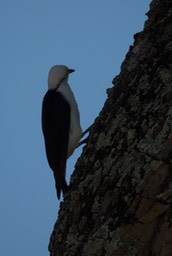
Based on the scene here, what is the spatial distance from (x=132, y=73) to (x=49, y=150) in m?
2.74

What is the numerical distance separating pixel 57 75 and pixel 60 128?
1.09 meters

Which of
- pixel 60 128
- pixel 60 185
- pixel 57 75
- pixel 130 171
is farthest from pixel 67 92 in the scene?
pixel 130 171

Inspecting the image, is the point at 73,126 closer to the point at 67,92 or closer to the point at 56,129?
the point at 56,129

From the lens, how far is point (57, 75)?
19.6 ft

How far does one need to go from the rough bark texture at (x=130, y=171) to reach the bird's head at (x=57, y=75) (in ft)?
11.5

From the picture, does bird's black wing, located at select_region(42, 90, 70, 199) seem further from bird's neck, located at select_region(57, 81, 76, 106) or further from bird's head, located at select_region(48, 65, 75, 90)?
bird's head, located at select_region(48, 65, 75, 90)

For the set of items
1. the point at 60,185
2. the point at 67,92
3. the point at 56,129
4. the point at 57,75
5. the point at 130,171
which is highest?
the point at 57,75

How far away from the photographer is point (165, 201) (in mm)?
1691

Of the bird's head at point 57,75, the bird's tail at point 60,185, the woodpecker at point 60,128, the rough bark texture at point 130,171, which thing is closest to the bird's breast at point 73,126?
the woodpecker at point 60,128

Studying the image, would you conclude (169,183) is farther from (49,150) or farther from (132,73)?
(49,150)

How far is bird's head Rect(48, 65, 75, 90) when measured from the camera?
229 inches

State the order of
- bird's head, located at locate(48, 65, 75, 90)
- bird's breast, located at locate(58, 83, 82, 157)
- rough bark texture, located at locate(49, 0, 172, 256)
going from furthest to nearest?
bird's head, located at locate(48, 65, 75, 90) < bird's breast, located at locate(58, 83, 82, 157) < rough bark texture, located at locate(49, 0, 172, 256)

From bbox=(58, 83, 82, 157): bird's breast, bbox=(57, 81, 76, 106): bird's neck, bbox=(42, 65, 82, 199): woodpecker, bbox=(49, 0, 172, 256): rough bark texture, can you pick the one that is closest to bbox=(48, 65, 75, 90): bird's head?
bbox=(57, 81, 76, 106): bird's neck

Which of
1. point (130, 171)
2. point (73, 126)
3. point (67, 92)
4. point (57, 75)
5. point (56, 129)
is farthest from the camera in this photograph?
point (57, 75)
